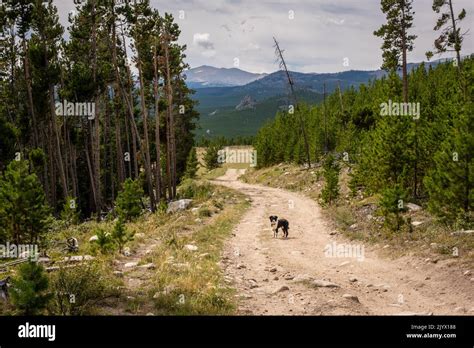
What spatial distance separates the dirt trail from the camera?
29.5 ft

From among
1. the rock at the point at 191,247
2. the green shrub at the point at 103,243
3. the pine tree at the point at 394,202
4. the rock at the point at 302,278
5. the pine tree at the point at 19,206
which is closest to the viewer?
the rock at the point at 302,278

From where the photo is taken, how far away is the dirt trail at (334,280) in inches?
354

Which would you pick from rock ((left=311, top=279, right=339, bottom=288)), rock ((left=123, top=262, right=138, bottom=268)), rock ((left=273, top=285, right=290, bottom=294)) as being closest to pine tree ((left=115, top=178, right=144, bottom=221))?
rock ((left=123, top=262, right=138, bottom=268))

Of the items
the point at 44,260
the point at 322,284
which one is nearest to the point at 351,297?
the point at 322,284

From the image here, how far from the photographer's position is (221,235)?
1783cm

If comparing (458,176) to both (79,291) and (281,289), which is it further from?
(79,291)

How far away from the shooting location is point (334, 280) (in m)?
11.5

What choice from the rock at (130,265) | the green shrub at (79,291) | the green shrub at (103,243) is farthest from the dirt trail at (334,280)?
the green shrub at (103,243)

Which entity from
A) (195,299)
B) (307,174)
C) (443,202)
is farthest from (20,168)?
(307,174)

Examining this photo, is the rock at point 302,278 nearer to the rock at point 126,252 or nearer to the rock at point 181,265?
the rock at point 181,265

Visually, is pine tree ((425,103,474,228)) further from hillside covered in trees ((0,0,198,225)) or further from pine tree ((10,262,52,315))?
hillside covered in trees ((0,0,198,225))
